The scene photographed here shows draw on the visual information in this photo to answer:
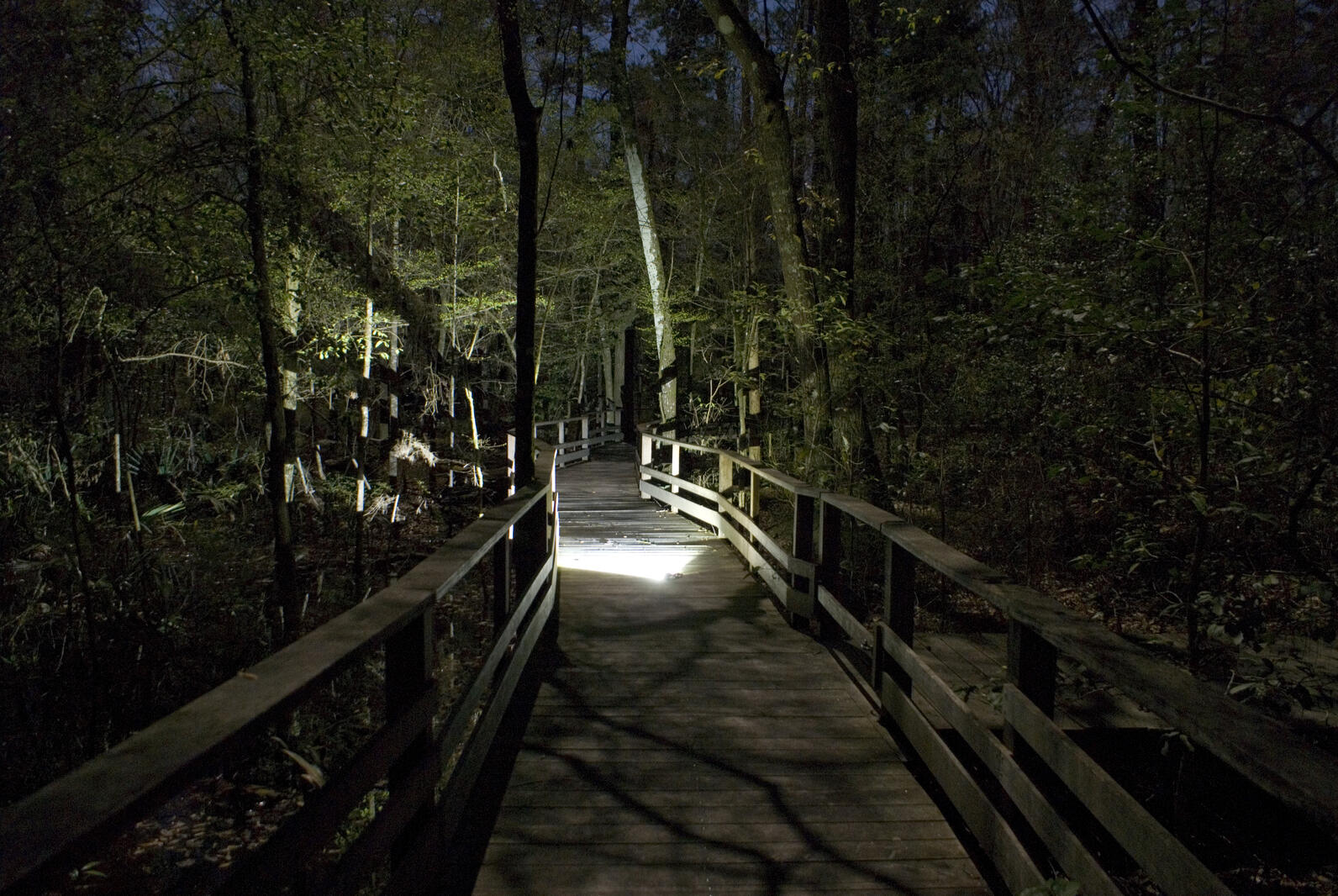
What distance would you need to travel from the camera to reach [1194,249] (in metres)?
4.90

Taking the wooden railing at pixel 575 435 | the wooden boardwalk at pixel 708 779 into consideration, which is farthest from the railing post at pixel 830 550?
the wooden railing at pixel 575 435

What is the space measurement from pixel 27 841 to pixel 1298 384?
17.8 ft

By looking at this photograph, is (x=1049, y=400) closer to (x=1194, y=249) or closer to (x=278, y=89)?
(x=1194, y=249)

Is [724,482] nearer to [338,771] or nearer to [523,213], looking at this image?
[523,213]

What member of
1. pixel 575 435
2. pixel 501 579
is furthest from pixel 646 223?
pixel 501 579

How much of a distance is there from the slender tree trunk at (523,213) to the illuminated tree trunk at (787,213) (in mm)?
2537

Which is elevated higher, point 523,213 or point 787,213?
point 787,213

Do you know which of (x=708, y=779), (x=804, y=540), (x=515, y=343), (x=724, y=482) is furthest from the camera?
(x=724, y=482)

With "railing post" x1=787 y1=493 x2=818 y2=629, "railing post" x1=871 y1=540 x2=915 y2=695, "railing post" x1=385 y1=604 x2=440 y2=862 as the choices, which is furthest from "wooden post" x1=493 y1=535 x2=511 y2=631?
"railing post" x1=787 y1=493 x2=818 y2=629

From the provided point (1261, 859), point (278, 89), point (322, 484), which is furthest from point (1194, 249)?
point (322, 484)

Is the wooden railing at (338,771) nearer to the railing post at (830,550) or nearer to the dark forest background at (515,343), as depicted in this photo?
the railing post at (830,550)

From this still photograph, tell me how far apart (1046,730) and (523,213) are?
6.47m

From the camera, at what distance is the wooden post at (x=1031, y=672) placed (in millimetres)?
2600

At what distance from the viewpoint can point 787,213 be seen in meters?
8.60
